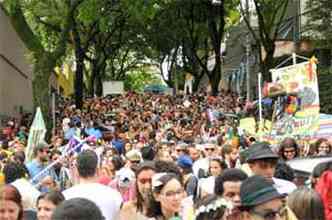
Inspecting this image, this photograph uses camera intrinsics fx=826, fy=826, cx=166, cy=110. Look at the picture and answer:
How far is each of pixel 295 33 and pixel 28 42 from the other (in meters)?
18.6

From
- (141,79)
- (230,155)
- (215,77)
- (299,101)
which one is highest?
(141,79)

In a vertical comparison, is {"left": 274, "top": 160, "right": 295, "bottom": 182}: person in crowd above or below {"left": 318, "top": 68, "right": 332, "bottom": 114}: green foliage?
below

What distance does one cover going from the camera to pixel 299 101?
13.7 metres

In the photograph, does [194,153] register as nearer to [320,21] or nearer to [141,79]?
[320,21]

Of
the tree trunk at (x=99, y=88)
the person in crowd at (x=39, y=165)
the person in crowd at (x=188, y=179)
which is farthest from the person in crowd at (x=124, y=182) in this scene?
the tree trunk at (x=99, y=88)

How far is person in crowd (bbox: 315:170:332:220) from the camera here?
642cm

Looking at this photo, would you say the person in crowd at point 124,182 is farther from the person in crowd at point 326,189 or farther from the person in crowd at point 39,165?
the person in crowd at point 326,189

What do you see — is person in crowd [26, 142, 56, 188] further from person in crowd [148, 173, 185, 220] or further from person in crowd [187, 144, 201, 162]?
person in crowd [148, 173, 185, 220]

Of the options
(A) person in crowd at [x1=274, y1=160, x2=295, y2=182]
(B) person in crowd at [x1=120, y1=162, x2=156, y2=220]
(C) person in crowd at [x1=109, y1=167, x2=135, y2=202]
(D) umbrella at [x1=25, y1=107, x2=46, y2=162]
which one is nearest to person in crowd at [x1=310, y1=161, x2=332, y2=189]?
(A) person in crowd at [x1=274, y1=160, x2=295, y2=182]

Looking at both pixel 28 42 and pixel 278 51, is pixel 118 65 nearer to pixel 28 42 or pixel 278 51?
pixel 278 51

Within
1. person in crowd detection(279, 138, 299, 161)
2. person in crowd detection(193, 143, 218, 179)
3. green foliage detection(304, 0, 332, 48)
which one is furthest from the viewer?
green foliage detection(304, 0, 332, 48)

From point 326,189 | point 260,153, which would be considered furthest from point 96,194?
point 326,189

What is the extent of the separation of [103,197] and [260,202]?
7.06 feet

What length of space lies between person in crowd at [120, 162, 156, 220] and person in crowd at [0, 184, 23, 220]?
99cm
